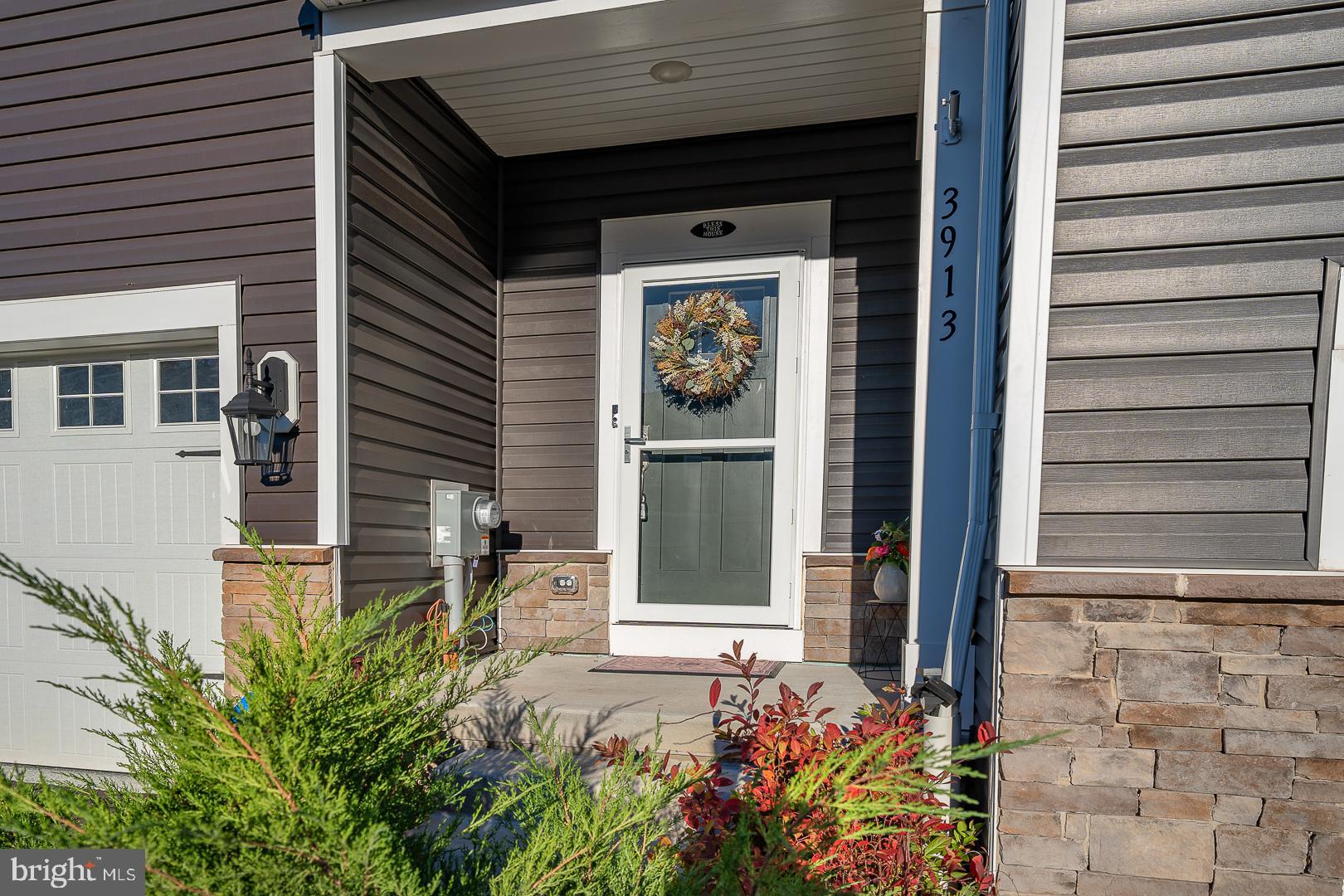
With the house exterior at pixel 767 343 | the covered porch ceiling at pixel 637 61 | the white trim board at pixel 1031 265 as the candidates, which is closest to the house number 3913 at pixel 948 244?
the house exterior at pixel 767 343

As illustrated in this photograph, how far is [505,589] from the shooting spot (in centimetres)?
142

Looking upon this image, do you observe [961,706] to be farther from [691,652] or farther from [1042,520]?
[691,652]

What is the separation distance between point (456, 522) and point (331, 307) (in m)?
1.11

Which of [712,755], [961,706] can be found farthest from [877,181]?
[712,755]

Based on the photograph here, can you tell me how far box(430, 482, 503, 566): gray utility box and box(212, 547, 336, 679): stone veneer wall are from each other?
2.06 ft

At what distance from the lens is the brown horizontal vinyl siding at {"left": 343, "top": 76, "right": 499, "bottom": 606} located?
9.77 feet

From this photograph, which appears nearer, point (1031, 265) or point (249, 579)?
point (1031, 265)

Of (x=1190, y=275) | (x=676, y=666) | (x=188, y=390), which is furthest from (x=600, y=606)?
(x=1190, y=275)

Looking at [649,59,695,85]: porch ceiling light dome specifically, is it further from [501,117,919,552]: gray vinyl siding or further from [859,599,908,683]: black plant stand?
[859,599,908,683]: black plant stand

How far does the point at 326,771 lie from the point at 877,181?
3.47 meters

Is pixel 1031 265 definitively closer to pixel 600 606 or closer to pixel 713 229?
pixel 713 229

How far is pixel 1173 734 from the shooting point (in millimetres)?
1767

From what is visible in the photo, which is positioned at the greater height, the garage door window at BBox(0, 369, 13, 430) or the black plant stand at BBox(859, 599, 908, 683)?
the garage door window at BBox(0, 369, 13, 430)

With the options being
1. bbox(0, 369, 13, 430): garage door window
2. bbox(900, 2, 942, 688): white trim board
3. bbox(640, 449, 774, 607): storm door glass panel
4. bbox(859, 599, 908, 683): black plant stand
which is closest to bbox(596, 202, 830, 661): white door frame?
bbox(640, 449, 774, 607): storm door glass panel
